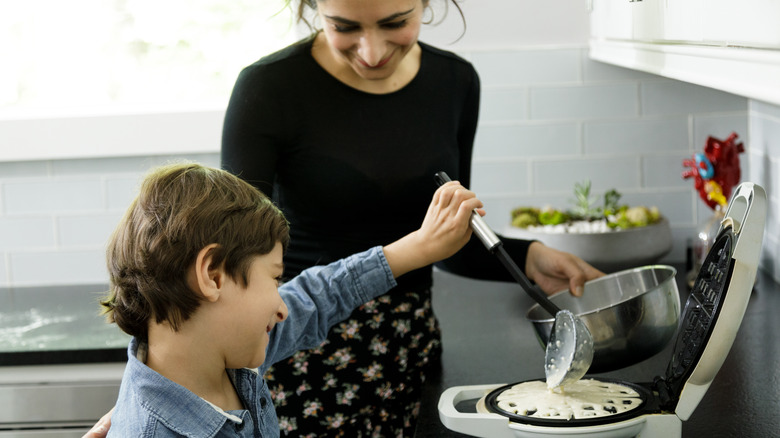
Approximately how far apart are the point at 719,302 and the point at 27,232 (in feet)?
6.52

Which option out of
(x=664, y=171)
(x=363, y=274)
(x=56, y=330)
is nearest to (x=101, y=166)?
(x=56, y=330)

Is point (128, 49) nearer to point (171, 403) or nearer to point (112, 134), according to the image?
point (112, 134)

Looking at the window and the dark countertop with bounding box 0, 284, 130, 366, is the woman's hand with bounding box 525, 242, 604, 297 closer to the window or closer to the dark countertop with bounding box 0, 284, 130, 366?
the dark countertop with bounding box 0, 284, 130, 366

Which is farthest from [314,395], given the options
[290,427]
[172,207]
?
[172,207]

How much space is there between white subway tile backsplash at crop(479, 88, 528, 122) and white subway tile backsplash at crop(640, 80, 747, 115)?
11.6 inches

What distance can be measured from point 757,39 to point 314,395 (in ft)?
2.92

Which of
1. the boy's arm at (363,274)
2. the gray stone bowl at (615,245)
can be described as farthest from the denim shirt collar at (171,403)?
the gray stone bowl at (615,245)

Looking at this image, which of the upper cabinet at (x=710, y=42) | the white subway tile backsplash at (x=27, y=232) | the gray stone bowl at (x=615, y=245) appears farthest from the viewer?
the white subway tile backsplash at (x=27, y=232)

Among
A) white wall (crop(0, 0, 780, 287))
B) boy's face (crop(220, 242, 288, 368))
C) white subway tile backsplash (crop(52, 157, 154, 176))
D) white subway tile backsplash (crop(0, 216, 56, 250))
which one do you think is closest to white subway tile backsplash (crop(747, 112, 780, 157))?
white wall (crop(0, 0, 780, 287))

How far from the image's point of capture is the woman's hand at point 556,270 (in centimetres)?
147

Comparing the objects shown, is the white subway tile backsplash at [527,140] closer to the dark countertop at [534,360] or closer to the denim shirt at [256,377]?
the dark countertop at [534,360]

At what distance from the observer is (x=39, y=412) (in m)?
1.81

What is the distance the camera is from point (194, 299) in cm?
103

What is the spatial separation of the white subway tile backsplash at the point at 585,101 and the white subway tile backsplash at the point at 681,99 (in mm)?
34
